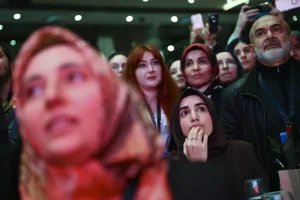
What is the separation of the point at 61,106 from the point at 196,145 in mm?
926

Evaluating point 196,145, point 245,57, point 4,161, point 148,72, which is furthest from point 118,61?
point 4,161

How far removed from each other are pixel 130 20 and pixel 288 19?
1.33 m

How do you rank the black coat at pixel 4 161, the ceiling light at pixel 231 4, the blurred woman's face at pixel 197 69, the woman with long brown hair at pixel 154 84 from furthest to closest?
1. the ceiling light at pixel 231 4
2. the blurred woman's face at pixel 197 69
3. the woman with long brown hair at pixel 154 84
4. the black coat at pixel 4 161

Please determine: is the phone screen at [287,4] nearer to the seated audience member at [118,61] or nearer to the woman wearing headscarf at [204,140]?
the seated audience member at [118,61]

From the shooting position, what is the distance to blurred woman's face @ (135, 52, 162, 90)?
193 cm

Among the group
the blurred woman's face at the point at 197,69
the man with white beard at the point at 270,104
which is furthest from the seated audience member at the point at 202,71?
the man with white beard at the point at 270,104

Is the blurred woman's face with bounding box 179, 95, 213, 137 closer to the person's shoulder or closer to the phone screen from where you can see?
the person's shoulder

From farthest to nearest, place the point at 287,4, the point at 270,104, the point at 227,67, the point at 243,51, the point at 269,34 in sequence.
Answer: the point at 287,4 → the point at 243,51 → the point at 227,67 → the point at 269,34 → the point at 270,104

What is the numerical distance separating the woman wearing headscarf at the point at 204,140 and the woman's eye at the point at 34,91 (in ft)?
2.68

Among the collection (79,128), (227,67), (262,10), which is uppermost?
(262,10)

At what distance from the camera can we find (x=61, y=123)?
880 mm

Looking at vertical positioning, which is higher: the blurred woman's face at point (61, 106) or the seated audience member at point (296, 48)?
the seated audience member at point (296, 48)

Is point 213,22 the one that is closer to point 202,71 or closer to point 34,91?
point 202,71

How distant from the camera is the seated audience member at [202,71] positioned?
289 centimetres
